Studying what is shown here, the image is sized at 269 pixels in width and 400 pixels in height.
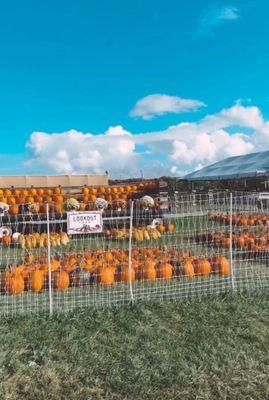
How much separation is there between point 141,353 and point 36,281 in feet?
9.02

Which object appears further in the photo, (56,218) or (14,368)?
(56,218)

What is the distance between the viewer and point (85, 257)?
8.49 metres

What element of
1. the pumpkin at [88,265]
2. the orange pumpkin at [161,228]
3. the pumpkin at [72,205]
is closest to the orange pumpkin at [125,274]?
the pumpkin at [88,265]

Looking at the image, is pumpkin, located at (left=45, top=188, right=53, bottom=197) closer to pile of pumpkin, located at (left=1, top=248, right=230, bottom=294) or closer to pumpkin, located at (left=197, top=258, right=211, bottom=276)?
pile of pumpkin, located at (left=1, top=248, right=230, bottom=294)

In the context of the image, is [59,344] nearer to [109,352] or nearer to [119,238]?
[109,352]

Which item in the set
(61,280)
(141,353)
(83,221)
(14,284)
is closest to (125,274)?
(61,280)

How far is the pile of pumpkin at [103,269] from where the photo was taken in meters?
7.37

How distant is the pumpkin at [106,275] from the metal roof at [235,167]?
133ft

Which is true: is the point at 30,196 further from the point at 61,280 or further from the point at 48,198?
the point at 61,280

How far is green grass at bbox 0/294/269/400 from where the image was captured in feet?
14.2

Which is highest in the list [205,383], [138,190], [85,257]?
[138,190]

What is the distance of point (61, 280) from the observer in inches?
289

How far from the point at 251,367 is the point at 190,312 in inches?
63.9

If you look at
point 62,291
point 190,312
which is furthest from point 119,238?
point 190,312
